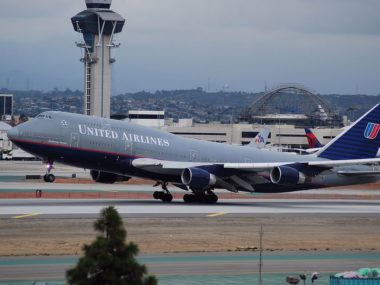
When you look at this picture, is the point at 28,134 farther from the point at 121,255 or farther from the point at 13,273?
the point at 121,255

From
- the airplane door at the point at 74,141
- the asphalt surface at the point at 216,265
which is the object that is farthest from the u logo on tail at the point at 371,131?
the asphalt surface at the point at 216,265

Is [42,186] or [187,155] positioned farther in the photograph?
[42,186]

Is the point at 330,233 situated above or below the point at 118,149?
below

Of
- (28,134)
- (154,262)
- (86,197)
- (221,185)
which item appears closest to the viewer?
(154,262)

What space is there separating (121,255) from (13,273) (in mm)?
13907

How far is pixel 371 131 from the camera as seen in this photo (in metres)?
68.2

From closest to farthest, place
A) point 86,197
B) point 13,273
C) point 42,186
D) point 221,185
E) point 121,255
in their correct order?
point 121,255, point 13,273, point 221,185, point 86,197, point 42,186

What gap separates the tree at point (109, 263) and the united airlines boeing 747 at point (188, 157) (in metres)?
38.8

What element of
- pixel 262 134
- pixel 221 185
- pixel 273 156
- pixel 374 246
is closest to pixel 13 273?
pixel 374 246

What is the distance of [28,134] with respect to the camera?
60.0 meters

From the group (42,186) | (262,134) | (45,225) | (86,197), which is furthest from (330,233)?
(262,134)

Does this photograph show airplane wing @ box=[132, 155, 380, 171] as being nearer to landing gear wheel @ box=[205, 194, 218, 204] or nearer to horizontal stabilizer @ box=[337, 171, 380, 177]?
landing gear wheel @ box=[205, 194, 218, 204]

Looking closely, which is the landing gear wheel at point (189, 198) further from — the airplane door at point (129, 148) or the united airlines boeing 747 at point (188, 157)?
the airplane door at point (129, 148)

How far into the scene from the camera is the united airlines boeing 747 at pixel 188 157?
198 ft
